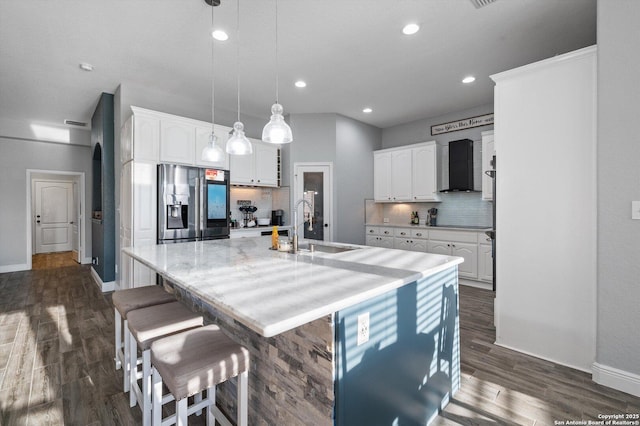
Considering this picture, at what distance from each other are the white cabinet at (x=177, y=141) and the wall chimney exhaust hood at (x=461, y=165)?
4129 millimetres

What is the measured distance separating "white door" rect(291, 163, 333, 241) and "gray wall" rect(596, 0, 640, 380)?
3718 millimetres

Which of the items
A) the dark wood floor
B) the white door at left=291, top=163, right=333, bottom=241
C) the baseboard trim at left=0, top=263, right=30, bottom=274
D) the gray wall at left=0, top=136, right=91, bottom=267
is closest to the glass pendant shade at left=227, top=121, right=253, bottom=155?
the dark wood floor

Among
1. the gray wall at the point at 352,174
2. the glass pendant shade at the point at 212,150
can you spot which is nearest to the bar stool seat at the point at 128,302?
the glass pendant shade at the point at 212,150

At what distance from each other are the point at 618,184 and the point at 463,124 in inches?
138

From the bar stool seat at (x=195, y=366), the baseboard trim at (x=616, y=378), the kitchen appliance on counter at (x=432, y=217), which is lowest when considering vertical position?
the baseboard trim at (x=616, y=378)

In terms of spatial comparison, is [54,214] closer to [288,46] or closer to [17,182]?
[17,182]

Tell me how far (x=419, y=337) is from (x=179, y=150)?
378cm

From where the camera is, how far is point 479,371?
7.60ft

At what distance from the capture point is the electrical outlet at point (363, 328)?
4.23 ft

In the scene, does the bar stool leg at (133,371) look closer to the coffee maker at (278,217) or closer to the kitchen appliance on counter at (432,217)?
the coffee maker at (278,217)

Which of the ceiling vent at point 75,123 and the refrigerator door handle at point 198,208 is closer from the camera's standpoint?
the refrigerator door handle at point 198,208

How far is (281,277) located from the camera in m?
1.49

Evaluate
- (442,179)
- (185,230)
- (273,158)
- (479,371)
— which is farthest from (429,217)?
(185,230)

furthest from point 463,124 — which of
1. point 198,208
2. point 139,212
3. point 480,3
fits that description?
point 139,212
